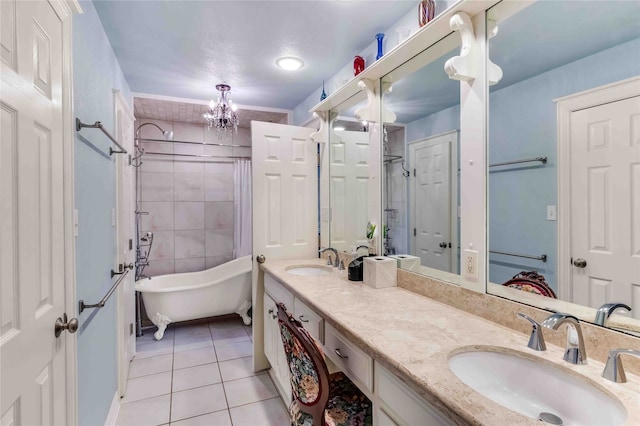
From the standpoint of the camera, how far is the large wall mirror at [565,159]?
950 millimetres

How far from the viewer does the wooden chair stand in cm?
115

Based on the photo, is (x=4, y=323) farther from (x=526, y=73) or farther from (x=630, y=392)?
(x=526, y=73)

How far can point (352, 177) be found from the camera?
254cm

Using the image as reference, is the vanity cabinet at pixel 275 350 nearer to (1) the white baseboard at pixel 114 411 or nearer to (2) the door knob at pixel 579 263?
(1) the white baseboard at pixel 114 411

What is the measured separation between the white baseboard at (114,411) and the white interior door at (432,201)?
2.08m

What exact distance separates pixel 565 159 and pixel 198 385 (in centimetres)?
271

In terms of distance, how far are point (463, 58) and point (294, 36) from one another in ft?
3.88

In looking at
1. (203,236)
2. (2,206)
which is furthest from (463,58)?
(203,236)

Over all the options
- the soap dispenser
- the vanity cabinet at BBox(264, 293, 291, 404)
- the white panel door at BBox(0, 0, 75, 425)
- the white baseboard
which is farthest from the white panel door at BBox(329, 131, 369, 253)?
the white baseboard

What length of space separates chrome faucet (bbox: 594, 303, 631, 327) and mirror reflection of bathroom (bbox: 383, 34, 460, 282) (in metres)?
0.57

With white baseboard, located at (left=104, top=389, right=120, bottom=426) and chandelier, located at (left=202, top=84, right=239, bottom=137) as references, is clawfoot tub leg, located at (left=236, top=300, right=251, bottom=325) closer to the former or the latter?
white baseboard, located at (left=104, top=389, right=120, bottom=426)

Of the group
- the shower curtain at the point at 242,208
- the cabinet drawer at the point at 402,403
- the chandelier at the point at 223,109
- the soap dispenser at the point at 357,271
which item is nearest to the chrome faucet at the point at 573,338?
the cabinet drawer at the point at 402,403

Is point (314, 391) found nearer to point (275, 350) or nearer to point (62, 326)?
point (62, 326)

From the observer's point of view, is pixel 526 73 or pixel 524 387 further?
pixel 526 73
